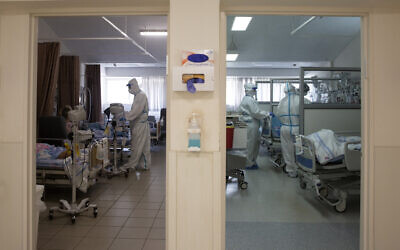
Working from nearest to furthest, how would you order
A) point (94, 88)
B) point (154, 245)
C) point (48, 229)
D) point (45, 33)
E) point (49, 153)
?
point (154, 245)
point (48, 229)
point (49, 153)
point (45, 33)
point (94, 88)

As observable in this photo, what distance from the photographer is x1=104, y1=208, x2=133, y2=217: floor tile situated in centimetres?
340

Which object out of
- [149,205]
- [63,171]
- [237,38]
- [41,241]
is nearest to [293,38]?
[237,38]

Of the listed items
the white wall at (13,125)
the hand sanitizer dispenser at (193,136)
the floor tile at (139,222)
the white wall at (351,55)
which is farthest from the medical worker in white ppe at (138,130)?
the white wall at (351,55)

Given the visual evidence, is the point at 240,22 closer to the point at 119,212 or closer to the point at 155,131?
the point at 119,212

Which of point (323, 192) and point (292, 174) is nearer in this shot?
point (323, 192)

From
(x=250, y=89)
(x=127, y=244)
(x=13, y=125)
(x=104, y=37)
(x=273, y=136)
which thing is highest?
(x=104, y=37)

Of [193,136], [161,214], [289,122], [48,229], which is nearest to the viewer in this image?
[193,136]

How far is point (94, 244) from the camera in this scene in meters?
2.63

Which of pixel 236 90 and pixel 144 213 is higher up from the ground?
pixel 236 90

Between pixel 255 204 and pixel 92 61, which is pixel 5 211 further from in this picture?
pixel 92 61

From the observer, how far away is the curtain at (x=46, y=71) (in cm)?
562

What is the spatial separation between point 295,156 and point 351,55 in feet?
16.0

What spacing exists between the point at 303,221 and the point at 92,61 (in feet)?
26.1

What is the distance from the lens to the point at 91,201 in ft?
12.7
